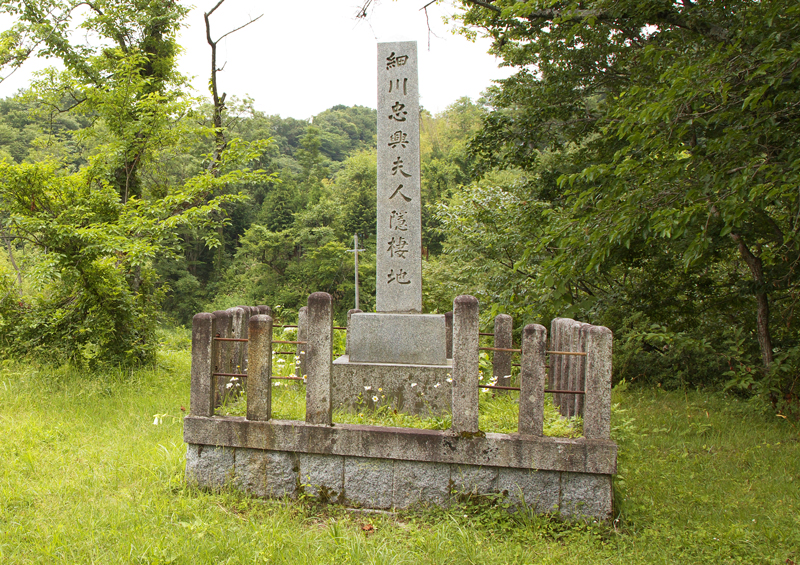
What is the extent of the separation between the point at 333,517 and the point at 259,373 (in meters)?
1.01

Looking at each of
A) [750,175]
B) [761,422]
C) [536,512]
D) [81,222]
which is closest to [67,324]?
[81,222]

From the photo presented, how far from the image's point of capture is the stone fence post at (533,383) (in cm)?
322

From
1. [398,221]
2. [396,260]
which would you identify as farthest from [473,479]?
[398,221]

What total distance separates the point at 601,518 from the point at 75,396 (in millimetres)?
5678

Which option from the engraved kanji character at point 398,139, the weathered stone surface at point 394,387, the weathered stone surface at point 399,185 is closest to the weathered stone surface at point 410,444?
the weathered stone surface at point 394,387

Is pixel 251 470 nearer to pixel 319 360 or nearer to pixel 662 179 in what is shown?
pixel 319 360

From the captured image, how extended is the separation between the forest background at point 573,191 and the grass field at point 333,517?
6.05 ft

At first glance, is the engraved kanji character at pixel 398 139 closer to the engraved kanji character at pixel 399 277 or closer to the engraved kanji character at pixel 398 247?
the engraved kanji character at pixel 398 247

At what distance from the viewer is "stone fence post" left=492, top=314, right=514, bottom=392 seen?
A: 15.7ft

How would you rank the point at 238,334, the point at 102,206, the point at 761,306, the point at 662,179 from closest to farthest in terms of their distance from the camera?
the point at 238,334, the point at 662,179, the point at 761,306, the point at 102,206

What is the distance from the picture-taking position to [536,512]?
10.5 ft

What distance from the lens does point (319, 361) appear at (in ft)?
11.1

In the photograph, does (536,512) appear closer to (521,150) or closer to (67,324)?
(521,150)

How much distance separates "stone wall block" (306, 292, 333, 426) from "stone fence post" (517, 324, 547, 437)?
3.98 ft
